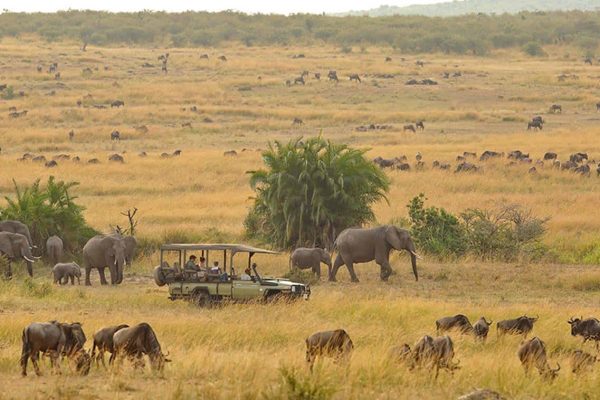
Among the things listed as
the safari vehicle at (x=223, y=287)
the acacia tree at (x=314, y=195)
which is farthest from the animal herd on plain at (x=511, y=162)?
the safari vehicle at (x=223, y=287)

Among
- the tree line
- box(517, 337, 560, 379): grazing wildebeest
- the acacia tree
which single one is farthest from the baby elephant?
the tree line

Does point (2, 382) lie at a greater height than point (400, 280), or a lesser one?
greater

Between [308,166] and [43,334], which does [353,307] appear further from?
[308,166]

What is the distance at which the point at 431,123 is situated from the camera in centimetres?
6094

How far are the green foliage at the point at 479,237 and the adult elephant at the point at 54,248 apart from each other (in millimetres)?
7797

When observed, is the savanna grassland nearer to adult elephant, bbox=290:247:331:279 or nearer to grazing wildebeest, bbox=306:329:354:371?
grazing wildebeest, bbox=306:329:354:371

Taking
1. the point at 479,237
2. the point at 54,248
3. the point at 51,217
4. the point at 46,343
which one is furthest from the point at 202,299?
the point at 51,217

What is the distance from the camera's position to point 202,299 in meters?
20.5

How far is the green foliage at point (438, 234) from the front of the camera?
1078 inches

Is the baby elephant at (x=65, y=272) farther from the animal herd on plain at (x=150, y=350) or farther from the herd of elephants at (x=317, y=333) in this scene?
the animal herd on plain at (x=150, y=350)

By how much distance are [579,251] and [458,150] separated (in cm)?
2145

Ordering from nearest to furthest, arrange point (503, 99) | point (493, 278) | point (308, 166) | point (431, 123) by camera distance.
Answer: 1. point (493, 278)
2. point (308, 166)
3. point (431, 123)
4. point (503, 99)

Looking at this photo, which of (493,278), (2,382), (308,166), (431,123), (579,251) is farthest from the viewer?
(431,123)

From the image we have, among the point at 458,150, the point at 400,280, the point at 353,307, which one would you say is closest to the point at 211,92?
the point at 458,150
